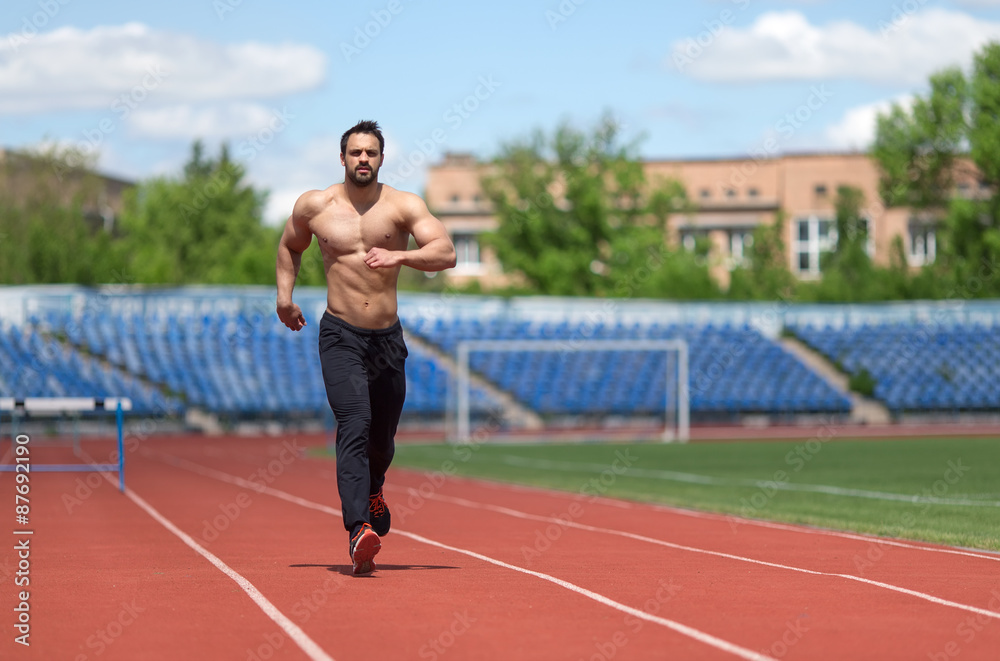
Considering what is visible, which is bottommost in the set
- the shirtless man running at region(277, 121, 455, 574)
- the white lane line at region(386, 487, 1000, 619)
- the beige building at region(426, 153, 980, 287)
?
the white lane line at region(386, 487, 1000, 619)

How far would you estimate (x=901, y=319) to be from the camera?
4138 centimetres

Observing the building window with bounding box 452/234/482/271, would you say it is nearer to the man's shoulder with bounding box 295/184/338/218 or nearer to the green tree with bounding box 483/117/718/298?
the green tree with bounding box 483/117/718/298

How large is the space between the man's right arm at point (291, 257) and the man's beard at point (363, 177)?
0.32 m

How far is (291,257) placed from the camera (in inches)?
288

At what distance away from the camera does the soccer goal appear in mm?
33531

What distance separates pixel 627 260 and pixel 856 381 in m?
28.6

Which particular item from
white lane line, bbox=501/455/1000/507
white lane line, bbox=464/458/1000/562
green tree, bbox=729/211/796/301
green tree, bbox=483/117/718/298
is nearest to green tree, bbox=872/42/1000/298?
green tree, bbox=729/211/796/301

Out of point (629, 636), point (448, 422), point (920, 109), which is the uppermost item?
point (920, 109)

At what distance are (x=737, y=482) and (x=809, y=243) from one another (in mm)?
67557

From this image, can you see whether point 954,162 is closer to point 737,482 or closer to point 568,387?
point 568,387

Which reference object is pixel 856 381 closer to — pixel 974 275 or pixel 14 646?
pixel 974 275

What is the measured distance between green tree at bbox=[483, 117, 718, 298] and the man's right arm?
54.0 meters

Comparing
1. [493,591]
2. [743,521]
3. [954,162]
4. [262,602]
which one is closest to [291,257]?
[262,602]

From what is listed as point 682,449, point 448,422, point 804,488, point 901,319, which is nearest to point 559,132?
point 901,319
